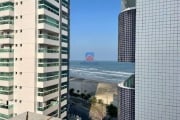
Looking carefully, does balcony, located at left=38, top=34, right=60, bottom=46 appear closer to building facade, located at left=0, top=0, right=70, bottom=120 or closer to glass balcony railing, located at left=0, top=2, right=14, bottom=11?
building facade, located at left=0, top=0, right=70, bottom=120

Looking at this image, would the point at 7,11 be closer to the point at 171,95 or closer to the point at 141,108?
the point at 141,108

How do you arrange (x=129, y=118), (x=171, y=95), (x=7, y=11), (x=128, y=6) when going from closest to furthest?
(x=171, y=95) < (x=7, y=11) < (x=129, y=118) < (x=128, y=6)

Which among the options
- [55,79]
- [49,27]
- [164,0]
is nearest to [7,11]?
[49,27]

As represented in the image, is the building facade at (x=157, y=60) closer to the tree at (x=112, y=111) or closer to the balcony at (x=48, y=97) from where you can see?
the balcony at (x=48, y=97)

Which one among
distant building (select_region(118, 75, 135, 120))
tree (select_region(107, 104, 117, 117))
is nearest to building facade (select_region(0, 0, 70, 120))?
distant building (select_region(118, 75, 135, 120))

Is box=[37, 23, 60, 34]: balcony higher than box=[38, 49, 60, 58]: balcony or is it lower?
higher

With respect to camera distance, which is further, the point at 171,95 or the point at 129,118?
the point at 129,118

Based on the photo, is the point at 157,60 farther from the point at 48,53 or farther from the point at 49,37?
the point at 49,37

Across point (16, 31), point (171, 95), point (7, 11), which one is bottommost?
point (171, 95)
